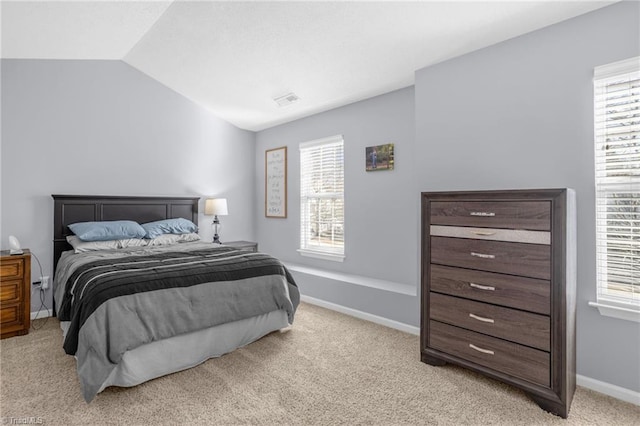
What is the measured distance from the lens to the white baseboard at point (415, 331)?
208 centimetres

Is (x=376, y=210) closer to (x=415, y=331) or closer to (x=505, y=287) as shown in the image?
(x=415, y=331)

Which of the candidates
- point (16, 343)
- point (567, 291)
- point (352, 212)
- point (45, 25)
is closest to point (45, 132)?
point (45, 25)

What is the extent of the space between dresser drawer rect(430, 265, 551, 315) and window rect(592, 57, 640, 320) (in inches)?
19.9

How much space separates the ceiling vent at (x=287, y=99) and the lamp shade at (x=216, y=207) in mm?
1551

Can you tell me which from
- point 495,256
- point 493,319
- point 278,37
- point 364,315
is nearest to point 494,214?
point 495,256

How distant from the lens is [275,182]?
201 inches

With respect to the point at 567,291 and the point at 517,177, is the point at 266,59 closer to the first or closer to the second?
the point at 517,177

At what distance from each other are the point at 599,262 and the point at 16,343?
4446mm

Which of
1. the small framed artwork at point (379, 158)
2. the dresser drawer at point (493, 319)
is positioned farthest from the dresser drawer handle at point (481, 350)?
the small framed artwork at point (379, 158)

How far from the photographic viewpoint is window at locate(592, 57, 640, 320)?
2.10 metres

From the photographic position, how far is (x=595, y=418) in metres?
1.92

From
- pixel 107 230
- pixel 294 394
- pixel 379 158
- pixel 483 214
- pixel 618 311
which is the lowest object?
pixel 294 394

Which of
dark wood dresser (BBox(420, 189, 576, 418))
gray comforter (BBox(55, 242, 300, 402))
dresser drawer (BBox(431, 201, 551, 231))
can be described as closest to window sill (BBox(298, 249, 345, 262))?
gray comforter (BBox(55, 242, 300, 402))

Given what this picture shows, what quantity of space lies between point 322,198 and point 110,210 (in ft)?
8.22
